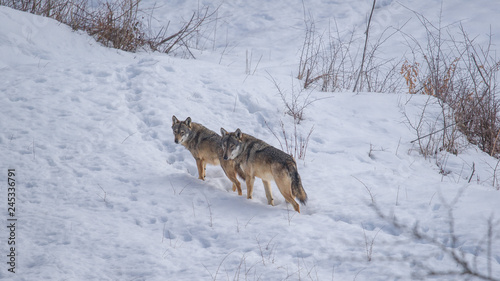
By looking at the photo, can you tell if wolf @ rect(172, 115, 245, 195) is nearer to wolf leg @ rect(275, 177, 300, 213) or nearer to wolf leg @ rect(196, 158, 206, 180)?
wolf leg @ rect(196, 158, 206, 180)

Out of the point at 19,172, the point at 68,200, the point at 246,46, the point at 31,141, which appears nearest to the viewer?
the point at 68,200

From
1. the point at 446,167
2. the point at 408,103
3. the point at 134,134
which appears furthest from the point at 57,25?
the point at 446,167

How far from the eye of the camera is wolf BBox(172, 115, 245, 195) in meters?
6.62

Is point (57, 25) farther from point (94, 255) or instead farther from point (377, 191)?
point (377, 191)

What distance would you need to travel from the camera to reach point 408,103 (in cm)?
1009

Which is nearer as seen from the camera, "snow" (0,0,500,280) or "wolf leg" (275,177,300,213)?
"snow" (0,0,500,280)

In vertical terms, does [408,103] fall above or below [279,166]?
above

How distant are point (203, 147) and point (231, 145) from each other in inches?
24.5

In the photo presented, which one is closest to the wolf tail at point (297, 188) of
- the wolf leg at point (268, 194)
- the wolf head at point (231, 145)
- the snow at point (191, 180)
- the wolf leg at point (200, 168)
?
the snow at point (191, 180)

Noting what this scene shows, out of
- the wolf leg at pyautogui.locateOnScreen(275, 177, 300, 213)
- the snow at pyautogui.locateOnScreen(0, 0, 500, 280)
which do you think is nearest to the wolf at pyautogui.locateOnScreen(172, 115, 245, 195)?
the snow at pyautogui.locateOnScreen(0, 0, 500, 280)

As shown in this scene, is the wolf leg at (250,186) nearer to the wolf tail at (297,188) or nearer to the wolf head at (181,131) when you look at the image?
the wolf tail at (297,188)

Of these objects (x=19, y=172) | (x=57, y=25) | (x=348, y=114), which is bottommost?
(x=19, y=172)

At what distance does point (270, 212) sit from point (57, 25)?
351 inches

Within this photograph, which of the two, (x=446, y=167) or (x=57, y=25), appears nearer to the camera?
(x=446, y=167)
